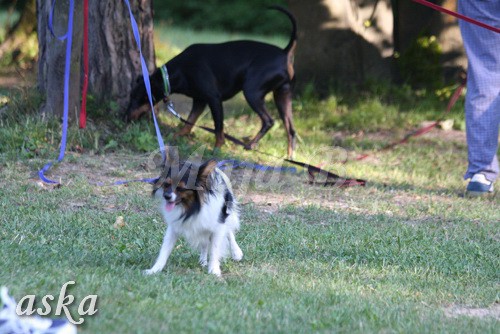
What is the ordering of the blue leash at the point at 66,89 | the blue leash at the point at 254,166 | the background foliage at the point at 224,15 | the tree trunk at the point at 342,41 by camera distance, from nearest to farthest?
1. the blue leash at the point at 66,89
2. the blue leash at the point at 254,166
3. the tree trunk at the point at 342,41
4. the background foliage at the point at 224,15

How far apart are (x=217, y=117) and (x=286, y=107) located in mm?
835

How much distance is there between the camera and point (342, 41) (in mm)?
11750

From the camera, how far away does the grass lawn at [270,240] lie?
4223 mm

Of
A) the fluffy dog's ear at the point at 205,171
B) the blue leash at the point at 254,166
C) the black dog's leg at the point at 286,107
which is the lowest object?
the blue leash at the point at 254,166

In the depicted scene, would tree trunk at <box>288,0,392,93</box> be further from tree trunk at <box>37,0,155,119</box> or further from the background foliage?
the background foliage

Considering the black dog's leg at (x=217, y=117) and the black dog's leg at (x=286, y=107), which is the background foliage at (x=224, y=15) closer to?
the black dog's leg at (x=286, y=107)

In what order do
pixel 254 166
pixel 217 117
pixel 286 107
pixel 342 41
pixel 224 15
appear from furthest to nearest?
pixel 224 15 → pixel 342 41 → pixel 286 107 → pixel 217 117 → pixel 254 166

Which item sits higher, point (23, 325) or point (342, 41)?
point (23, 325)

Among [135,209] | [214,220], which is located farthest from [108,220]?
[214,220]

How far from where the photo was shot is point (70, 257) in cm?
511

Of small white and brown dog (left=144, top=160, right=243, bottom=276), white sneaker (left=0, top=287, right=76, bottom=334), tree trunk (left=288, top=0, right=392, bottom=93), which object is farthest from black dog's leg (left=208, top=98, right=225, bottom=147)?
white sneaker (left=0, top=287, right=76, bottom=334)

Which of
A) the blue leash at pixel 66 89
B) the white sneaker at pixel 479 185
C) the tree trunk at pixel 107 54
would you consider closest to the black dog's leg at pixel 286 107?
the tree trunk at pixel 107 54

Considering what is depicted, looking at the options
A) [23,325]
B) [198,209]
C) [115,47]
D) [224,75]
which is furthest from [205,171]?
[115,47]

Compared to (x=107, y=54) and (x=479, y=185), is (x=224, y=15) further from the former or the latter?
(x=479, y=185)
